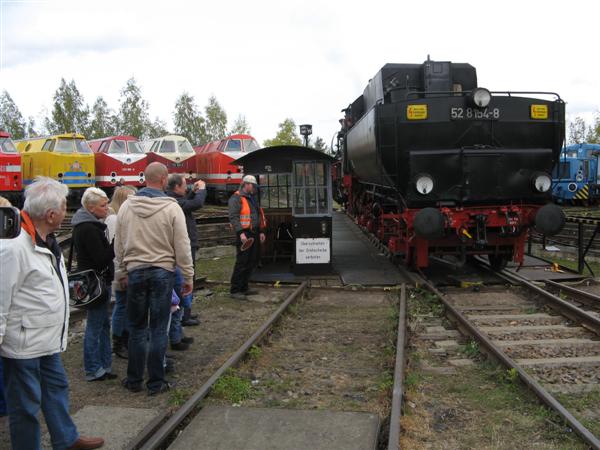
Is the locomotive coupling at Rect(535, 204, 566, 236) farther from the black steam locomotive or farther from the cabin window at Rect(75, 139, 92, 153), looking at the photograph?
the cabin window at Rect(75, 139, 92, 153)

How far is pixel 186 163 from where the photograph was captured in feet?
82.8

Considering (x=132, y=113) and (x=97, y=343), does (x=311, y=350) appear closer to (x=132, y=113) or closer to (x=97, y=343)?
(x=97, y=343)

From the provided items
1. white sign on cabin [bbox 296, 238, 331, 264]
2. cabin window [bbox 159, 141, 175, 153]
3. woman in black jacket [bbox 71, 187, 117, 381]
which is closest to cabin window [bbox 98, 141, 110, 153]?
cabin window [bbox 159, 141, 175, 153]

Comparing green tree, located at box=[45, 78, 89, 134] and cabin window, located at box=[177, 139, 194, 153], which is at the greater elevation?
green tree, located at box=[45, 78, 89, 134]

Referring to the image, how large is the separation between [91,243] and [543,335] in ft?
16.2

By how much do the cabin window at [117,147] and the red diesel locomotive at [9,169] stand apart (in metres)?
4.22

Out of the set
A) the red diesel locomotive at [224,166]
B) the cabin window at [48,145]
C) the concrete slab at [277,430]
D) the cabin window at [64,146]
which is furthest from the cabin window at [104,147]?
the concrete slab at [277,430]

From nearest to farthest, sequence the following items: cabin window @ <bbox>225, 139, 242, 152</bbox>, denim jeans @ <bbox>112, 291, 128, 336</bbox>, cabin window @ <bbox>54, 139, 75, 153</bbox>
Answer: denim jeans @ <bbox>112, 291, 128, 336</bbox>, cabin window @ <bbox>54, 139, 75, 153</bbox>, cabin window @ <bbox>225, 139, 242, 152</bbox>

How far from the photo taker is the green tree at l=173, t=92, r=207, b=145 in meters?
71.2

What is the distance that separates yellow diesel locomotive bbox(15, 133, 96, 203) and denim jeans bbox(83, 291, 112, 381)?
15.5m

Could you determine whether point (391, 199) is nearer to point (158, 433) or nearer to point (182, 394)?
point (182, 394)

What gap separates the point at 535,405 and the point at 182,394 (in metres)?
2.81

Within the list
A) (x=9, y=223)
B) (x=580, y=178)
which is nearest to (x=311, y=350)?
(x=9, y=223)

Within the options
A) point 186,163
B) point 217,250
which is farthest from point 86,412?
point 186,163
